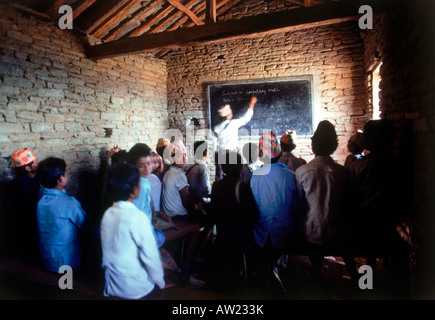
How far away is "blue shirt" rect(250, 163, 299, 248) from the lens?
2.70 meters

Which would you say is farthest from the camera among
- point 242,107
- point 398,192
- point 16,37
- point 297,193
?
point 242,107

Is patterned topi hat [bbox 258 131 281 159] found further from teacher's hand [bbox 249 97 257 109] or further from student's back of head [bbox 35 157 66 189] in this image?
teacher's hand [bbox 249 97 257 109]

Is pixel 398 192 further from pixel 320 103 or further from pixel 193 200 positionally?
pixel 320 103

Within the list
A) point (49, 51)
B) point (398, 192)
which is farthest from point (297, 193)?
point (49, 51)

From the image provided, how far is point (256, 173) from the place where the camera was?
2.82 m

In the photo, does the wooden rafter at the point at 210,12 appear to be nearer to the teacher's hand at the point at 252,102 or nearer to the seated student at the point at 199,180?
the seated student at the point at 199,180

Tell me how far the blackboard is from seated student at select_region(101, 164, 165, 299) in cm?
488

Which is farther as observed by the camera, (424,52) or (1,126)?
(1,126)

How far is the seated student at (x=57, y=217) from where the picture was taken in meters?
2.39

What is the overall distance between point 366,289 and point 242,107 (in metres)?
4.81

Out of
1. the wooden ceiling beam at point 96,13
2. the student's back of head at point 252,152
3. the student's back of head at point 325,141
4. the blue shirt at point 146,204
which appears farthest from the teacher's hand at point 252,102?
the blue shirt at point 146,204

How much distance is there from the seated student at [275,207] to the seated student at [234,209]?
0.31ft

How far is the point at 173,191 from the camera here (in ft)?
11.0
